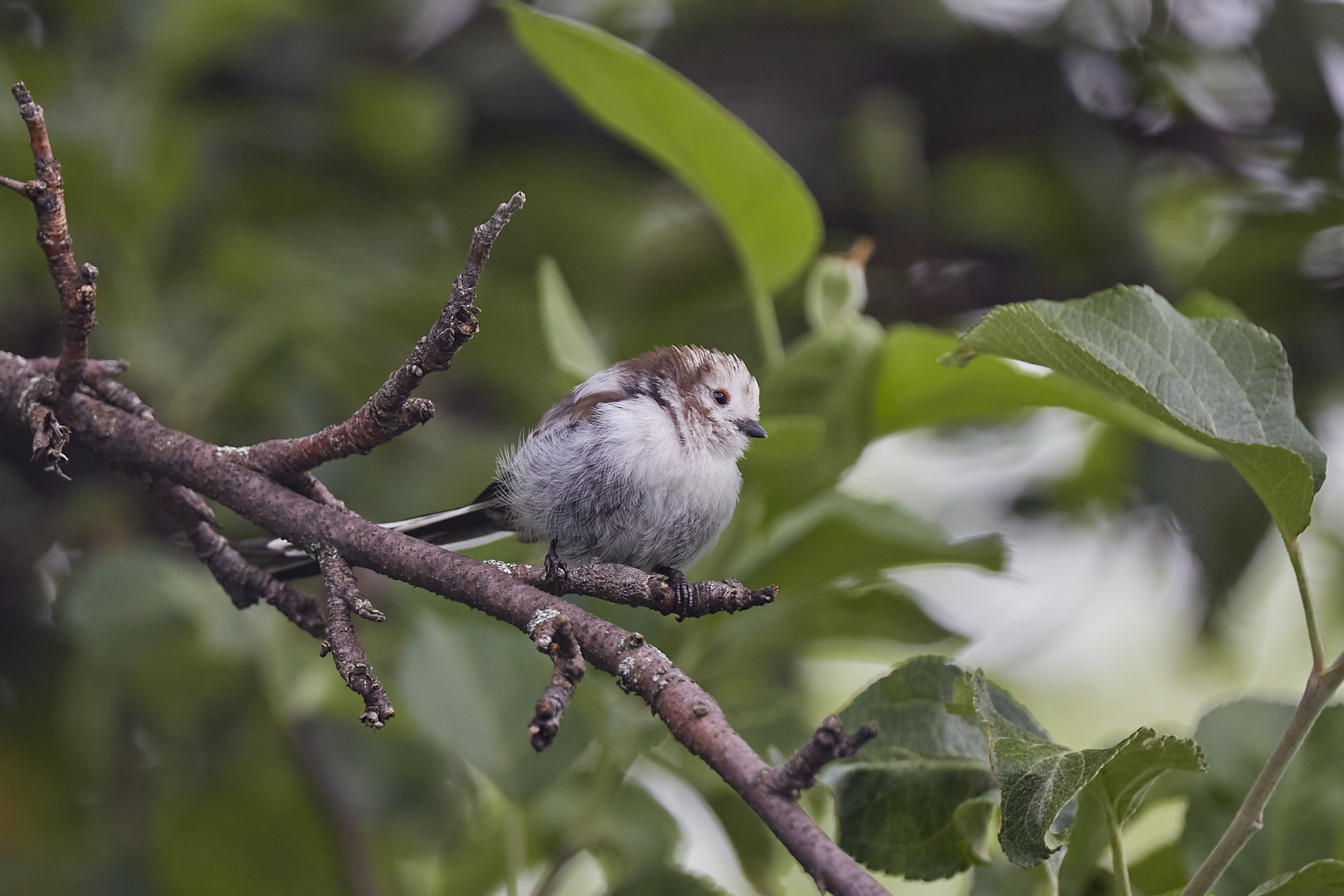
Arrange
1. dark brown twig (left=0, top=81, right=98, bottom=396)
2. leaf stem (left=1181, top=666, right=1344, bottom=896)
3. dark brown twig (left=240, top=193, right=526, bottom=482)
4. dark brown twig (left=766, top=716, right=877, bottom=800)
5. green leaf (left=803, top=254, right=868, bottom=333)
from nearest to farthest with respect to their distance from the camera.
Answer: dark brown twig (left=766, top=716, right=877, bottom=800) → dark brown twig (left=240, top=193, right=526, bottom=482) → dark brown twig (left=0, top=81, right=98, bottom=396) → leaf stem (left=1181, top=666, right=1344, bottom=896) → green leaf (left=803, top=254, right=868, bottom=333)

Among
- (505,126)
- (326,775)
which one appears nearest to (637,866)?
(326,775)

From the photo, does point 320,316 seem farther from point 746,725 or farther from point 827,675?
point 827,675

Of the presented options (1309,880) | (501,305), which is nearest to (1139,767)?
(1309,880)

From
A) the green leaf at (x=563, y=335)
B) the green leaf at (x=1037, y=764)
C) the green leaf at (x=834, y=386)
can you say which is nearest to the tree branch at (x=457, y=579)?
the green leaf at (x=1037, y=764)

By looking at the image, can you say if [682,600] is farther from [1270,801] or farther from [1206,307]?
Answer: [1206,307]

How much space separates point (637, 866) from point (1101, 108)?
276 cm

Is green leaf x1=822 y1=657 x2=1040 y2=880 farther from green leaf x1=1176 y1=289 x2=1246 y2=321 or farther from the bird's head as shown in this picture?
green leaf x1=1176 y1=289 x2=1246 y2=321

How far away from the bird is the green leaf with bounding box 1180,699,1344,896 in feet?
2.61

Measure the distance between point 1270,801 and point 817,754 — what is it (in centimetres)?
109

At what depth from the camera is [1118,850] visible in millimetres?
1261

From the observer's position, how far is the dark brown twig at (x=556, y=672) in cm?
88

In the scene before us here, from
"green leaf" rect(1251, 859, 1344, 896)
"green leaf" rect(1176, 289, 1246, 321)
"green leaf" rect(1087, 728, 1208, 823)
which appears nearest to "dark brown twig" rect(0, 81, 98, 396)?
"green leaf" rect(1087, 728, 1208, 823)

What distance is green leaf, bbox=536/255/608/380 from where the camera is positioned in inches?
68.0

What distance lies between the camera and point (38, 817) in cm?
305
